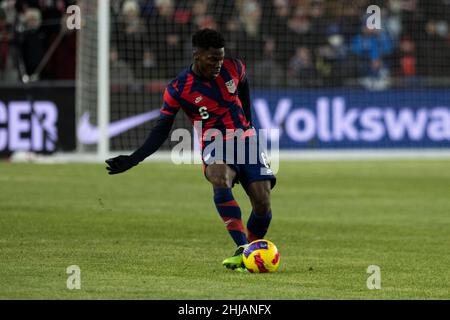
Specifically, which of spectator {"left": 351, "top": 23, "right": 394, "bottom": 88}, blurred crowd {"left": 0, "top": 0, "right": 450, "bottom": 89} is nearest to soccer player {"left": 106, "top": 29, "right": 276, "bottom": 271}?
blurred crowd {"left": 0, "top": 0, "right": 450, "bottom": 89}

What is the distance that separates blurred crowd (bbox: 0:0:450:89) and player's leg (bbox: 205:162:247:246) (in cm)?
1523

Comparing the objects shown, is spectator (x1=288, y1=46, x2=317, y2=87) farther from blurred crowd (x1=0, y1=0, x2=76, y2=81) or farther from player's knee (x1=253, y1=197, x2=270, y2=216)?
player's knee (x1=253, y1=197, x2=270, y2=216)

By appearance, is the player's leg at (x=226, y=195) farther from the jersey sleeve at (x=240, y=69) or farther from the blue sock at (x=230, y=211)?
the jersey sleeve at (x=240, y=69)

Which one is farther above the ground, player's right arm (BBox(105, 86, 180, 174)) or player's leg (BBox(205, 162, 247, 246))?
player's right arm (BBox(105, 86, 180, 174))

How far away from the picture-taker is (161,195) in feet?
56.7

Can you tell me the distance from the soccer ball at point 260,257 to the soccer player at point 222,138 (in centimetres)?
15

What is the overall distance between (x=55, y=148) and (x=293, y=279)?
15.2 metres

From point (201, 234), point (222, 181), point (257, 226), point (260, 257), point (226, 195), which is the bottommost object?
point (201, 234)

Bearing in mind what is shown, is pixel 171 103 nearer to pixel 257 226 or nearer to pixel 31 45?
pixel 257 226

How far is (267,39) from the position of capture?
26.6 meters

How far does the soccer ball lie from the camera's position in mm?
9414

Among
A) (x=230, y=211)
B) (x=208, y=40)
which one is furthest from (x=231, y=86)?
(x=230, y=211)

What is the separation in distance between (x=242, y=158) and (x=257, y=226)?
26.7 inches

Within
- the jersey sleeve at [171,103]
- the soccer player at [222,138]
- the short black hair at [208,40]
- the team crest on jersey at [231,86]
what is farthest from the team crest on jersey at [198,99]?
the short black hair at [208,40]
